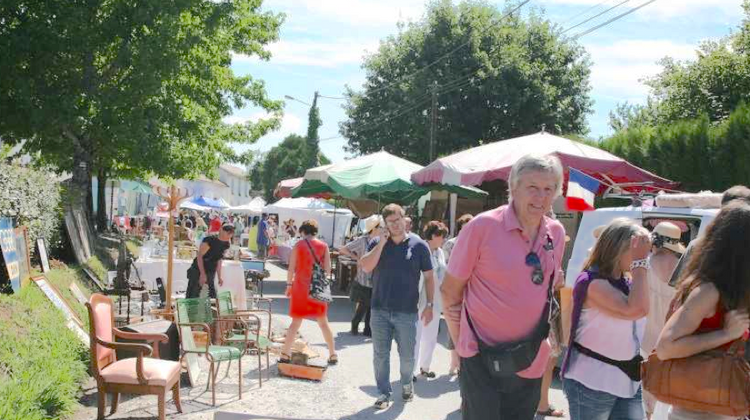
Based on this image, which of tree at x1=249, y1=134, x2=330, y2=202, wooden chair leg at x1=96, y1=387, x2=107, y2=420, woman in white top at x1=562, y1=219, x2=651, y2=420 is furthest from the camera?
tree at x1=249, y1=134, x2=330, y2=202

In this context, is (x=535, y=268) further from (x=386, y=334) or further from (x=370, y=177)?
(x=370, y=177)

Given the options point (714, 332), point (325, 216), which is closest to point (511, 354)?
point (714, 332)

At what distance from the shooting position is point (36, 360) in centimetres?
695

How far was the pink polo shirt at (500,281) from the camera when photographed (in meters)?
3.93

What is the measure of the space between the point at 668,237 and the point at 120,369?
465 cm

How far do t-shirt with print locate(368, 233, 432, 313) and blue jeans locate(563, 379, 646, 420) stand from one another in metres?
3.41

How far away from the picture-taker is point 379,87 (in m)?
37.5

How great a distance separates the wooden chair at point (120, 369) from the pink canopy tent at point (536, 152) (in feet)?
21.4

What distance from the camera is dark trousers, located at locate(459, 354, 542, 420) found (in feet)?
13.1

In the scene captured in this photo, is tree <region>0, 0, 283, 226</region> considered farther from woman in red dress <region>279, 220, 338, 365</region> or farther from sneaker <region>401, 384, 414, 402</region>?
sneaker <region>401, 384, 414, 402</region>

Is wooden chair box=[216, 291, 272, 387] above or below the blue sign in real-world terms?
below

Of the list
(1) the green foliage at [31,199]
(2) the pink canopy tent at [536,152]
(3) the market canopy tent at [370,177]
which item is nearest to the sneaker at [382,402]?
(1) the green foliage at [31,199]

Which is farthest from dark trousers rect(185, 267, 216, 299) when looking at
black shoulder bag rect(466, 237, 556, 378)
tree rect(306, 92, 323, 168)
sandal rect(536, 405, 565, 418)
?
tree rect(306, 92, 323, 168)

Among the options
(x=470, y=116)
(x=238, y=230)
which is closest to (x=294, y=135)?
(x=238, y=230)
